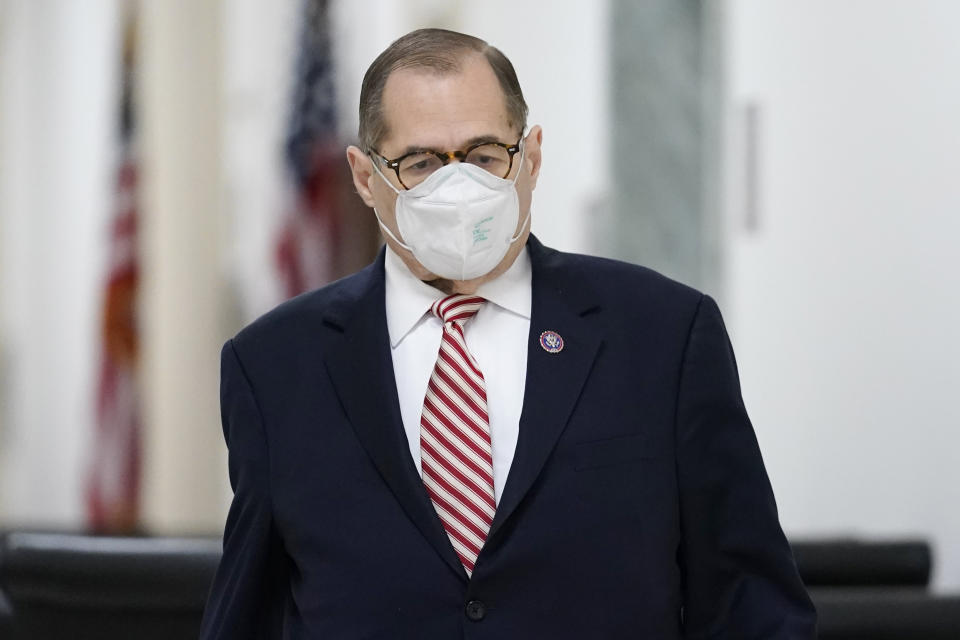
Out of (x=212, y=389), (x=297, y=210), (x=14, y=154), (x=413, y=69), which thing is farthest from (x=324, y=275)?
(x=413, y=69)

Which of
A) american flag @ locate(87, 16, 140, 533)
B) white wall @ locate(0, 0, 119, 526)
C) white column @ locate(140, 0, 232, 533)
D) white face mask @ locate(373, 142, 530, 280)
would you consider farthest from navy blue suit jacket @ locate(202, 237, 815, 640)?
white wall @ locate(0, 0, 119, 526)

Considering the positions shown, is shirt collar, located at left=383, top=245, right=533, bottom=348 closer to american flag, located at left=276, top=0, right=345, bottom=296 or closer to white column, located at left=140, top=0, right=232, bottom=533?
white column, located at left=140, top=0, right=232, bottom=533

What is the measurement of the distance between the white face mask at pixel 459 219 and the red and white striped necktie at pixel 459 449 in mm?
120

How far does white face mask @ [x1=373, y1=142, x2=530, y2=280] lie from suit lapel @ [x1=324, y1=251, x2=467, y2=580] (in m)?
0.13

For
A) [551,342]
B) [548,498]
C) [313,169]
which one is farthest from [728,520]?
[313,169]

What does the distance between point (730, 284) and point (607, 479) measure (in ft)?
14.8

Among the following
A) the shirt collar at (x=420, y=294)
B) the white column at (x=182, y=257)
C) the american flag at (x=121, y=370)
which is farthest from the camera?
the american flag at (x=121, y=370)

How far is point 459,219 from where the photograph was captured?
7.57ft

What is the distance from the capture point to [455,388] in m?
2.31

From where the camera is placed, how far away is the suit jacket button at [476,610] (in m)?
2.18

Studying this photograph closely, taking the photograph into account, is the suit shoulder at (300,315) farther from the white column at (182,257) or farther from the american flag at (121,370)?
the american flag at (121,370)

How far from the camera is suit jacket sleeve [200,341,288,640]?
2314mm

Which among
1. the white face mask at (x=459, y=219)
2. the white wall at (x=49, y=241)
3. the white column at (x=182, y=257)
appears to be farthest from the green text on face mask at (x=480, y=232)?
the white wall at (x=49, y=241)

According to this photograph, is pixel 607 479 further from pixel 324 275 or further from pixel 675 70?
pixel 324 275
